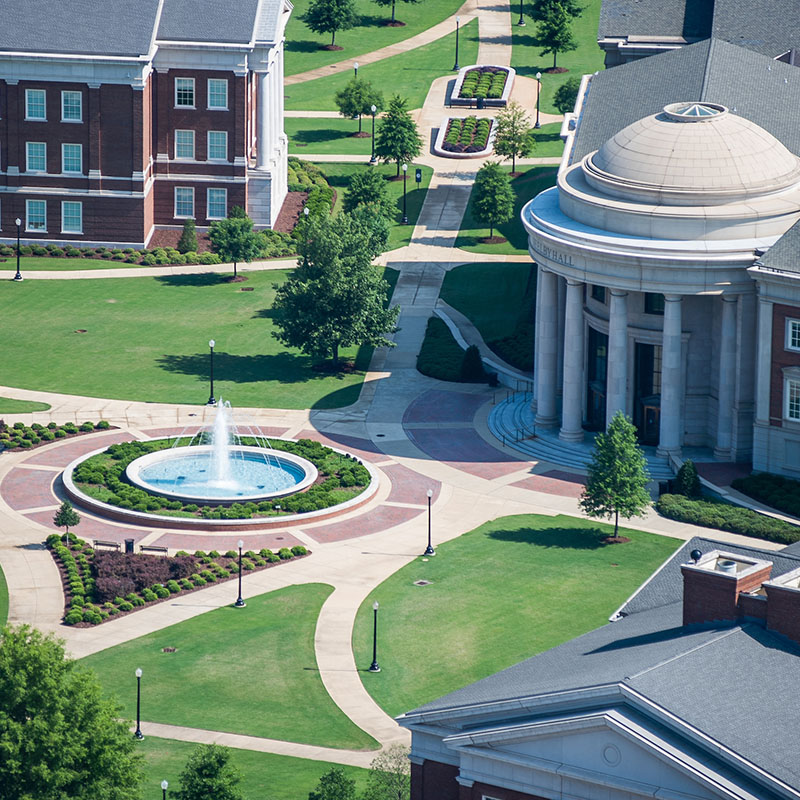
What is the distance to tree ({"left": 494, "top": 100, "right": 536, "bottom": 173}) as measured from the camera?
144 metres

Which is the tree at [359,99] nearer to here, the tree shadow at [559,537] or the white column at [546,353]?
the white column at [546,353]

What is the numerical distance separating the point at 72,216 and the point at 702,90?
144 ft

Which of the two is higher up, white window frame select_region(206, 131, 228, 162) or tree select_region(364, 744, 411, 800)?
white window frame select_region(206, 131, 228, 162)

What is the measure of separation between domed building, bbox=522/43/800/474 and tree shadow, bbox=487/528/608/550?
404 inches

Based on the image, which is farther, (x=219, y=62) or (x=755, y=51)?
(x=219, y=62)

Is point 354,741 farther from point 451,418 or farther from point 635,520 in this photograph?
point 451,418

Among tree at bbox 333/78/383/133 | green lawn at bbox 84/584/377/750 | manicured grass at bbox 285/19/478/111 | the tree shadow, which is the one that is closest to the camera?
green lawn at bbox 84/584/377/750

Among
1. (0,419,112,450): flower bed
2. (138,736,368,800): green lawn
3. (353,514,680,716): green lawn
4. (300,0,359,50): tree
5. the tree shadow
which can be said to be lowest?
(138,736,368,800): green lawn

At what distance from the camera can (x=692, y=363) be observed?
9694cm

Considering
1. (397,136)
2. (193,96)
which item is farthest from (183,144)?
(397,136)

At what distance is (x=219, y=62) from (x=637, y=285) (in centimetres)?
4401

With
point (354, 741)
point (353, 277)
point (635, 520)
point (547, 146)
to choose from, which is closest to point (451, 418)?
point (353, 277)

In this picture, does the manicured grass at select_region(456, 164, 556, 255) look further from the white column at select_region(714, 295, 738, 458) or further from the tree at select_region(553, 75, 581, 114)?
the white column at select_region(714, 295, 738, 458)

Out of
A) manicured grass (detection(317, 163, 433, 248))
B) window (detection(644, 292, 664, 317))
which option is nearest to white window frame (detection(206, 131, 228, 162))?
manicured grass (detection(317, 163, 433, 248))
